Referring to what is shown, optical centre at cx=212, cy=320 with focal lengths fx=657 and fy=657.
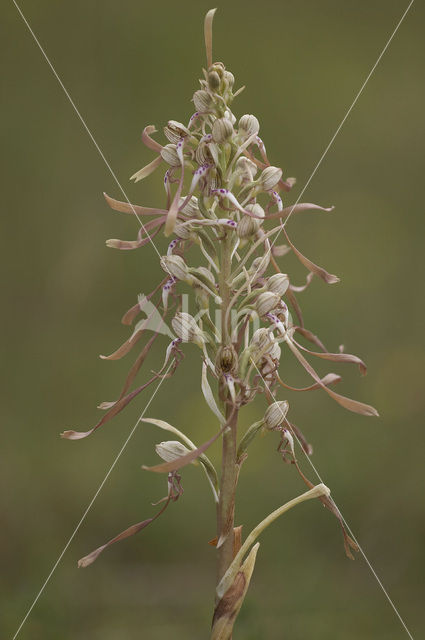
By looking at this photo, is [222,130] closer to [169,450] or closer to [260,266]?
[260,266]

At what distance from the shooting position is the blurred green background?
70.7 inches

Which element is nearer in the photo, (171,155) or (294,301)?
(171,155)

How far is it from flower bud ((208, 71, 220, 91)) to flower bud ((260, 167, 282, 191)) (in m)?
0.11

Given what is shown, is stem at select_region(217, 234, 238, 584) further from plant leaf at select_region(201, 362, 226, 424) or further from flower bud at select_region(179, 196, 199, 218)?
flower bud at select_region(179, 196, 199, 218)

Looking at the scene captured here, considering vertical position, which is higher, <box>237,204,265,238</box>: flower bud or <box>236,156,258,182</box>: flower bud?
<box>236,156,258,182</box>: flower bud

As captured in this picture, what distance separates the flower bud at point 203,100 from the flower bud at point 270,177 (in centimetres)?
10

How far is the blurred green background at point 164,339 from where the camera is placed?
1.80 m

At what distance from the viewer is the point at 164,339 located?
2.45 m

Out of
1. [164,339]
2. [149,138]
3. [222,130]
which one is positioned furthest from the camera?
[164,339]

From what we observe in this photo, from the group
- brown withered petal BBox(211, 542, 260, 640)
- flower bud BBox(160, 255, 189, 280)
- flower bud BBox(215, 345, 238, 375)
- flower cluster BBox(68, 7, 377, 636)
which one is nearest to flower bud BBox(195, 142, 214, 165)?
flower cluster BBox(68, 7, 377, 636)

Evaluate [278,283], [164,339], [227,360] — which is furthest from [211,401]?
[164,339]

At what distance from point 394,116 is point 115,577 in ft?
6.64

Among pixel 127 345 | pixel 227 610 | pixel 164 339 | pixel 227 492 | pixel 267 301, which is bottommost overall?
pixel 164 339

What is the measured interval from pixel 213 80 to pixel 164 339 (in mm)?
1749
